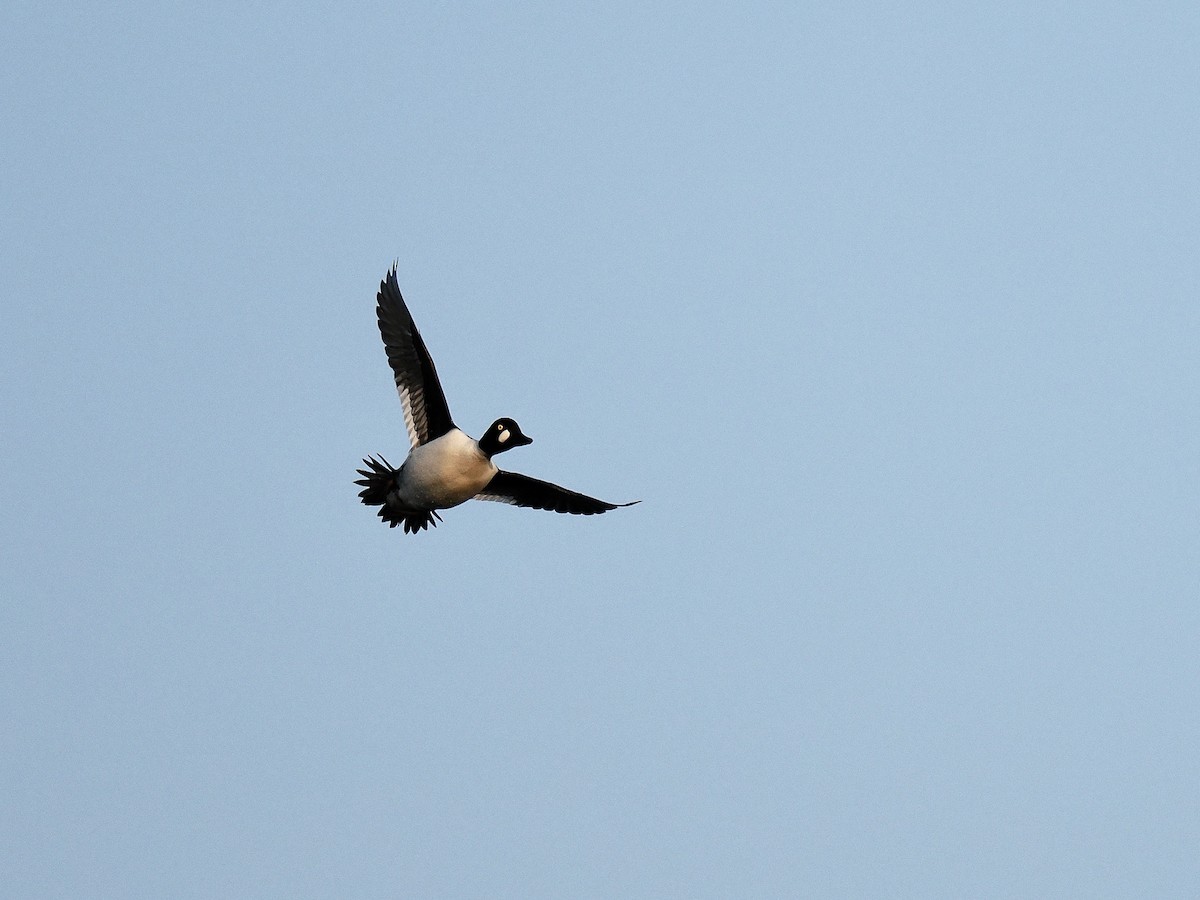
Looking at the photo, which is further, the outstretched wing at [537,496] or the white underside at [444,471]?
the outstretched wing at [537,496]

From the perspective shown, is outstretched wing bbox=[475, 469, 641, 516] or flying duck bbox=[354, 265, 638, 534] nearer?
flying duck bbox=[354, 265, 638, 534]

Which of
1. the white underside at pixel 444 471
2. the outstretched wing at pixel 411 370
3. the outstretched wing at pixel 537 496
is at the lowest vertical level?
the white underside at pixel 444 471

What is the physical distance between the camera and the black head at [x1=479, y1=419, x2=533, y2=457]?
26.8 m

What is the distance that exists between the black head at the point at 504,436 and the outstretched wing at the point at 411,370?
3.24 feet

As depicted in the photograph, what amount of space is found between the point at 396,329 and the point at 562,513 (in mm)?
4573

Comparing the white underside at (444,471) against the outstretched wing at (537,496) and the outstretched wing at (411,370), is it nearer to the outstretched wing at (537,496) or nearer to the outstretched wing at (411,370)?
the outstretched wing at (411,370)

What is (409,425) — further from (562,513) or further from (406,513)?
(562,513)

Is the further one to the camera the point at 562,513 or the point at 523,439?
the point at 562,513

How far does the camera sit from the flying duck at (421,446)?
1061 inches

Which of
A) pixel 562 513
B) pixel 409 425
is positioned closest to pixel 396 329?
pixel 409 425

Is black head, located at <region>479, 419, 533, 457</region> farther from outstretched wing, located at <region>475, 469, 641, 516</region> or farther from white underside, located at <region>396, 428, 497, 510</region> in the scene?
outstretched wing, located at <region>475, 469, 641, 516</region>

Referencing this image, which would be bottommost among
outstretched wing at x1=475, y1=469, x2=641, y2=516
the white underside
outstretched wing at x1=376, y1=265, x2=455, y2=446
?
the white underside

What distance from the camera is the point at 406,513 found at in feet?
92.3

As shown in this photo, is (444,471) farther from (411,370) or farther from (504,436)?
(411,370)
